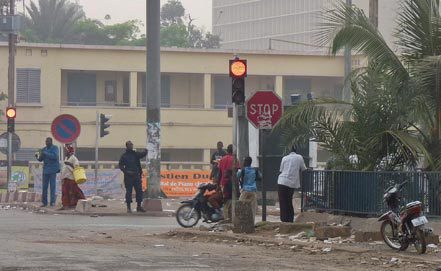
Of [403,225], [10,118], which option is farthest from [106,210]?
[403,225]

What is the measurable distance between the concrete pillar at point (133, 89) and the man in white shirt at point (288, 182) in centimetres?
3758

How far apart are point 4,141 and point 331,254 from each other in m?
26.0

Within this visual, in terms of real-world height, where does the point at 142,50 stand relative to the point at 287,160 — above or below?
above

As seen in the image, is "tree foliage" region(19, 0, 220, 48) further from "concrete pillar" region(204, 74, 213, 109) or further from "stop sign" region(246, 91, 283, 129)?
"stop sign" region(246, 91, 283, 129)

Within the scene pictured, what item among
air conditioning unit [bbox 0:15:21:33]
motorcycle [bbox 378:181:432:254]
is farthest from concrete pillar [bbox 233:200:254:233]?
air conditioning unit [bbox 0:15:21:33]

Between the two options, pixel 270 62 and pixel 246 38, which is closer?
pixel 270 62

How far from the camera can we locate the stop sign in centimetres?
2019

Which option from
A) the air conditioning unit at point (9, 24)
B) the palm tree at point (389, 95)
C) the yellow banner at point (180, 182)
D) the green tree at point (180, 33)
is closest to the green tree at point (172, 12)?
the green tree at point (180, 33)

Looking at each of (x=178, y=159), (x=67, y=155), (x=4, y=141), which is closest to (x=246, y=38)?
(x=178, y=159)

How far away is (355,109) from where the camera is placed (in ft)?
66.6

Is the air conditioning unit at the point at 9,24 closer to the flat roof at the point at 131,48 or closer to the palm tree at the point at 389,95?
the flat roof at the point at 131,48

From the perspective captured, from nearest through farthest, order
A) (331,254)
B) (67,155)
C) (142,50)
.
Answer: (331,254)
(67,155)
(142,50)

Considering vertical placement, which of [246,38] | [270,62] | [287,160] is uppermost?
[246,38]

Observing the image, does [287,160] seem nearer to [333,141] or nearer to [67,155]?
[333,141]
